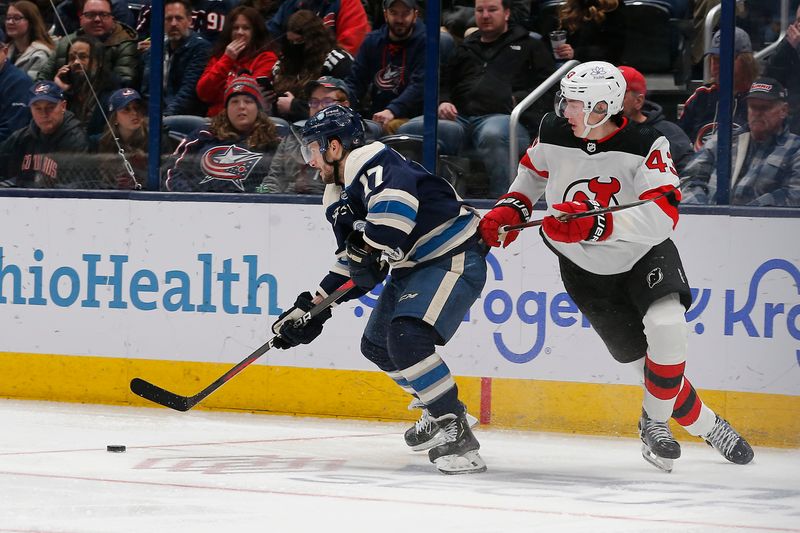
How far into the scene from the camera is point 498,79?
5.55 meters

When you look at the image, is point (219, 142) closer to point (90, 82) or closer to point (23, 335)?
point (90, 82)

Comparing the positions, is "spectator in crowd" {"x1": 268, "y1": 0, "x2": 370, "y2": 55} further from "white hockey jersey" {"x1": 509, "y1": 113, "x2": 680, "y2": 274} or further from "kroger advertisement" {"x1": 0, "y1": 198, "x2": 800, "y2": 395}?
"white hockey jersey" {"x1": 509, "y1": 113, "x2": 680, "y2": 274}

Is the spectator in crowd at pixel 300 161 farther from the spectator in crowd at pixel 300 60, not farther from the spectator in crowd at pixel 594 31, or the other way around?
the spectator in crowd at pixel 594 31

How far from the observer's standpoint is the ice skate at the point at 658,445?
4402 mm

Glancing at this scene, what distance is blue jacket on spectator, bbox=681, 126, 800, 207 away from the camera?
5.15 meters

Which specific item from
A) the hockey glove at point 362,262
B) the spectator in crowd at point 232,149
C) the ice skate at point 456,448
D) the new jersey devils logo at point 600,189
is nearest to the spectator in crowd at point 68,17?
the spectator in crowd at point 232,149

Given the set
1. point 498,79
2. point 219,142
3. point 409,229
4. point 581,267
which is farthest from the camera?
point 219,142

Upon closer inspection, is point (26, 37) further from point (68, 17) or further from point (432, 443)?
point (432, 443)

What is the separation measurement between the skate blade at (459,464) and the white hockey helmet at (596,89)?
1.09 meters

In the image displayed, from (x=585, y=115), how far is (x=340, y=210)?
83cm

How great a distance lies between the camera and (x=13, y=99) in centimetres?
639

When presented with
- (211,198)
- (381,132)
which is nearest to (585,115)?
(381,132)

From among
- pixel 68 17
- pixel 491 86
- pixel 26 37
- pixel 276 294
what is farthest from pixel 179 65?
pixel 491 86

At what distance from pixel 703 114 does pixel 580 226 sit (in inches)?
47.2
